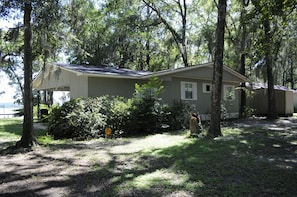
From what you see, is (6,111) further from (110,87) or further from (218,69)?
(218,69)

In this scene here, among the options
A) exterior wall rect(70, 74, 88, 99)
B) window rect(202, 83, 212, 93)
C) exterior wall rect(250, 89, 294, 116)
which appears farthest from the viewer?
exterior wall rect(250, 89, 294, 116)

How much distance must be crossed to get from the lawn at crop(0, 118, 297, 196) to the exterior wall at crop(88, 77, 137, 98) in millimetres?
4815

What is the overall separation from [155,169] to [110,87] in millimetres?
9142

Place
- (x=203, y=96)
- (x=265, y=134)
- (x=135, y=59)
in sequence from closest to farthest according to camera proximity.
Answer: (x=265, y=134) < (x=203, y=96) < (x=135, y=59)

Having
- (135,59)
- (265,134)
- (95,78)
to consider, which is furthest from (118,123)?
(135,59)

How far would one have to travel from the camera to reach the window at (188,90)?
1704 cm

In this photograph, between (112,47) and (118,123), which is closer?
(118,123)

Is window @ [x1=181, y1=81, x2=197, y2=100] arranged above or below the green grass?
above

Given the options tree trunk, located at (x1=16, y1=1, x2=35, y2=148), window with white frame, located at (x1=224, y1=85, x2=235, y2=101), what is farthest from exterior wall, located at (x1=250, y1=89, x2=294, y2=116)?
tree trunk, located at (x1=16, y1=1, x2=35, y2=148)

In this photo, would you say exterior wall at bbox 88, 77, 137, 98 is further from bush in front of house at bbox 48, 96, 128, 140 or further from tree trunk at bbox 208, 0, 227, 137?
tree trunk at bbox 208, 0, 227, 137

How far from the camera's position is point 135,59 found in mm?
30688

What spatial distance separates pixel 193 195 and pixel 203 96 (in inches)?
555

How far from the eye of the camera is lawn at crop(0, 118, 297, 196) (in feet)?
15.5

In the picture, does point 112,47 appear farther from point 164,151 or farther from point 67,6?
point 164,151
